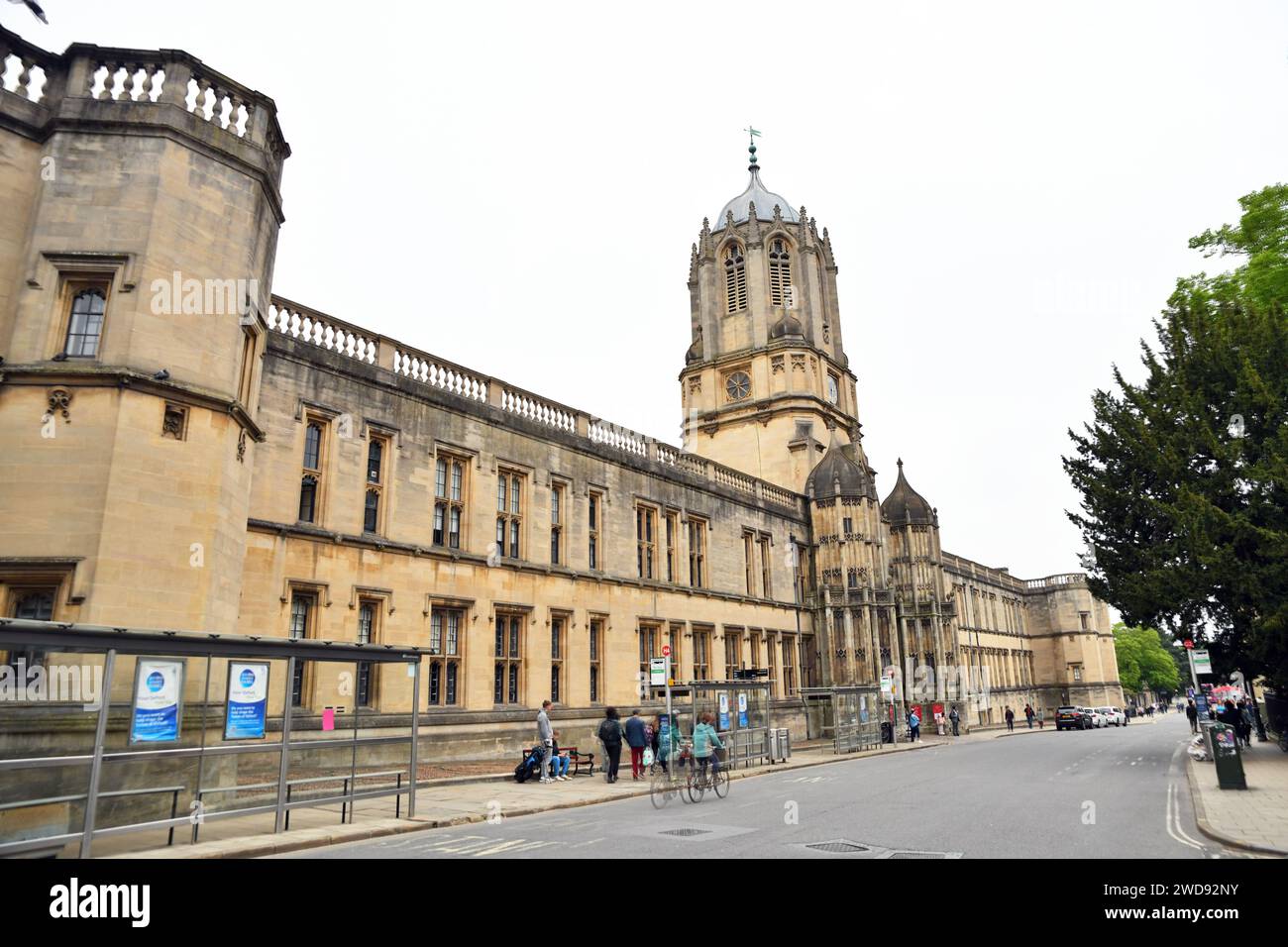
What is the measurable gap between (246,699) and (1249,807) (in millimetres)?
16488

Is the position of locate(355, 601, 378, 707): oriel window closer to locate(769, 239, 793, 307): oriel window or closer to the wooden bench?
the wooden bench

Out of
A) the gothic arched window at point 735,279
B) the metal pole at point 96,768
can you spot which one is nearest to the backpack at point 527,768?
the metal pole at point 96,768

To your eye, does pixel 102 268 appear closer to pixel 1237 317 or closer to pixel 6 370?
pixel 6 370

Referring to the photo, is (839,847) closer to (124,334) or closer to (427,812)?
(427,812)

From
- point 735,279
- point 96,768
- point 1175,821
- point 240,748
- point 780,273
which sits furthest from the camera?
point 735,279

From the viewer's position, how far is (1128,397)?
90.5ft

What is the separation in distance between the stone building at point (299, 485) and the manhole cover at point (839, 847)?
806 centimetres

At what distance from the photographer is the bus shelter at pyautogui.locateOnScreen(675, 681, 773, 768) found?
22.7 metres

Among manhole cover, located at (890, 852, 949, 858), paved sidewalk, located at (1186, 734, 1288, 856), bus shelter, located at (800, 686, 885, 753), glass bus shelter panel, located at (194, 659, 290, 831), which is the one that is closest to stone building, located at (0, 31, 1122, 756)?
glass bus shelter panel, located at (194, 659, 290, 831)

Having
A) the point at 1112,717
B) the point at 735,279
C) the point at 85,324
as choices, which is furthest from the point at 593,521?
the point at 1112,717

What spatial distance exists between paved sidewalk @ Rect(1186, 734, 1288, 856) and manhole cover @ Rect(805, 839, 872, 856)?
4813 millimetres

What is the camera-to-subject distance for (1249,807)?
44.9ft
